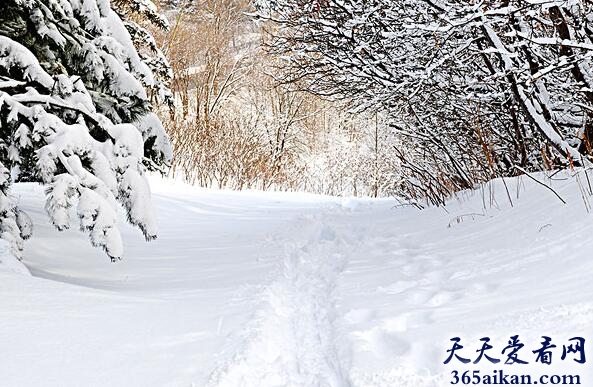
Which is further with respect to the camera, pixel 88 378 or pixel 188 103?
pixel 188 103

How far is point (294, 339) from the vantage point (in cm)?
229

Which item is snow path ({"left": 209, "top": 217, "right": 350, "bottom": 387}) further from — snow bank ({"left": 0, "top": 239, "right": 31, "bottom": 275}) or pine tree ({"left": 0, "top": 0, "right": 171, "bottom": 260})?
snow bank ({"left": 0, "top": 239, "right": 31, "bottom": 275})

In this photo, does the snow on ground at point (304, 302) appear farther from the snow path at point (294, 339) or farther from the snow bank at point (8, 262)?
the snow bank at point (8, 262)

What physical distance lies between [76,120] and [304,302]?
1658 millimetres

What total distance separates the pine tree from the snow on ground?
0.44m

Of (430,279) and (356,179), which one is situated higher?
(356,179)

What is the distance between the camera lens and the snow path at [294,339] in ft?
6.28

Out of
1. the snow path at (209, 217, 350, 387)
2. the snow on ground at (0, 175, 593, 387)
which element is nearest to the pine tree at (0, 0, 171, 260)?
the snow on ground at (0, 175, 593, 387)

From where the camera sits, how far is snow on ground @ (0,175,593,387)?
1.92 meters

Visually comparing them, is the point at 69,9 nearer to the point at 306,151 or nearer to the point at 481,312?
the point at 481,312

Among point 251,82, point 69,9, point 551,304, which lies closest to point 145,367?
point 551,304

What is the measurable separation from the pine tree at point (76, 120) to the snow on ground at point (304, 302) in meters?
0.44

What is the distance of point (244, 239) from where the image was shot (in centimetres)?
504

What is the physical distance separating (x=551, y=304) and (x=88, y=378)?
1.76 m
